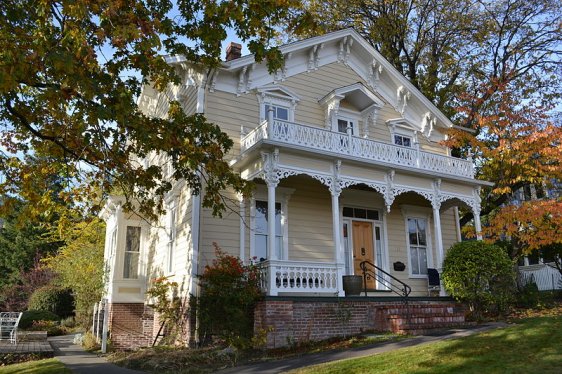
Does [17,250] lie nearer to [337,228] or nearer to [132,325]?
[132,325]

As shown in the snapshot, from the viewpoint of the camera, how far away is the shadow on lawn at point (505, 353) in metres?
7.68

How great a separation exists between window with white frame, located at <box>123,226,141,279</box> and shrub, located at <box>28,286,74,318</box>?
14130mm

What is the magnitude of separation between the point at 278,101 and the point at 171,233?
5766mm

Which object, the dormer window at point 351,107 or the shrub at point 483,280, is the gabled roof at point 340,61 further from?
the shrub at point 483,280

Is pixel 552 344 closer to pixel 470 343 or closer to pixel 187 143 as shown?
pixel 470 343

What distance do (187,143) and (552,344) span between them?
312 inches

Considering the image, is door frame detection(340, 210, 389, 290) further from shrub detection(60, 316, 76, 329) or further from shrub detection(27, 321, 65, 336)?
shrub detection(60, 316, 76, 329)

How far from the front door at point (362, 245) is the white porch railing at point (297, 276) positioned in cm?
361

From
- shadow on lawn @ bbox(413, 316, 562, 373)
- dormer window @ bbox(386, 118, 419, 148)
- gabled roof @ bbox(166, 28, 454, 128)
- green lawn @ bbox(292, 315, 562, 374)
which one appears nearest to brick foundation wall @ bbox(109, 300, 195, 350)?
gabled roof @ bbox(166, 28, 454, 128)

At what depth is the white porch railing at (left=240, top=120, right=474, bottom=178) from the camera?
544 inches

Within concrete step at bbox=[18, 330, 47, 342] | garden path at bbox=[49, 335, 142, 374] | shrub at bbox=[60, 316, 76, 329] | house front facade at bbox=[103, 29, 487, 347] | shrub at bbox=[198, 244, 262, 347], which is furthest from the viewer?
shrub at bbox=[60, 316, 76, 329]

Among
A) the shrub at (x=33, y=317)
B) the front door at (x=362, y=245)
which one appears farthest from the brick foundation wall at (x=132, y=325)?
the shrub at (x=33, y=317)

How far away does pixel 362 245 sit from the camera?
679 inches

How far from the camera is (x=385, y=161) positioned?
15555 millimetres
